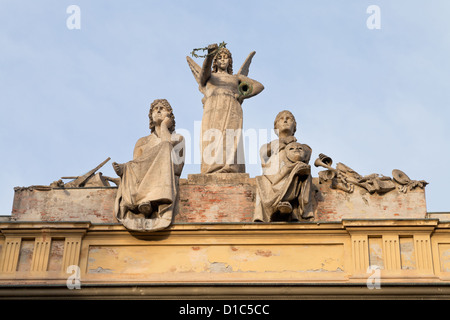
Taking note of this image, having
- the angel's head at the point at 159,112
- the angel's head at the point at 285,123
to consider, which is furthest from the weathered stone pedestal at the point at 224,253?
the angel's head at the point at 159,112

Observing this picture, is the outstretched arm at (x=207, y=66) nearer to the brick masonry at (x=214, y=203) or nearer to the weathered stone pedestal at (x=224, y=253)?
the brick masonry at (x=214, y=203)

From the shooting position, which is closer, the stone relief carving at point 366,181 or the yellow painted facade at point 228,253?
the yellow painted facade at point 228,253

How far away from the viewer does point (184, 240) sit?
17.5 m

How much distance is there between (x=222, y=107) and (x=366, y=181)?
2940 mm

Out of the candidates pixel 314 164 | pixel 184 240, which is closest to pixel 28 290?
pixel 184 240

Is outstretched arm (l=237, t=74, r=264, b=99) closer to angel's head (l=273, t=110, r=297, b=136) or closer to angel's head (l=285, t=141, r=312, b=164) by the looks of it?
angel's head (l=273, t=110, r=297, b=136)

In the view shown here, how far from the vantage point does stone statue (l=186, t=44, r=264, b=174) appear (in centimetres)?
1900

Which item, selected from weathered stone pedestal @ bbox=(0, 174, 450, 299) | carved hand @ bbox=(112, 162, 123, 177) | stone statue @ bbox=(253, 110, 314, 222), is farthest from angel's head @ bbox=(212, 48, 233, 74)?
weathered stone pedestal @ bbox=(0, 174, 450, 299)

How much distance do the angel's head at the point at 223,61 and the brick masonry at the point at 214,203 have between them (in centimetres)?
257

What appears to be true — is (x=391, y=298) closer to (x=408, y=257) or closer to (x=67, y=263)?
(x=408, y=257)

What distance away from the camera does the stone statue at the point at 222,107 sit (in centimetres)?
1900

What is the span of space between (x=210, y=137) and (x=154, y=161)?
1328 millimetres

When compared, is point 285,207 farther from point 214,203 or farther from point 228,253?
point 214,203

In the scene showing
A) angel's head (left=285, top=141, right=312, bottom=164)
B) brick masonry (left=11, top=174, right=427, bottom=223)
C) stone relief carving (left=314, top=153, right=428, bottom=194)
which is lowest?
brick masonry (left=11, top=174, right=427, bottom=223)
